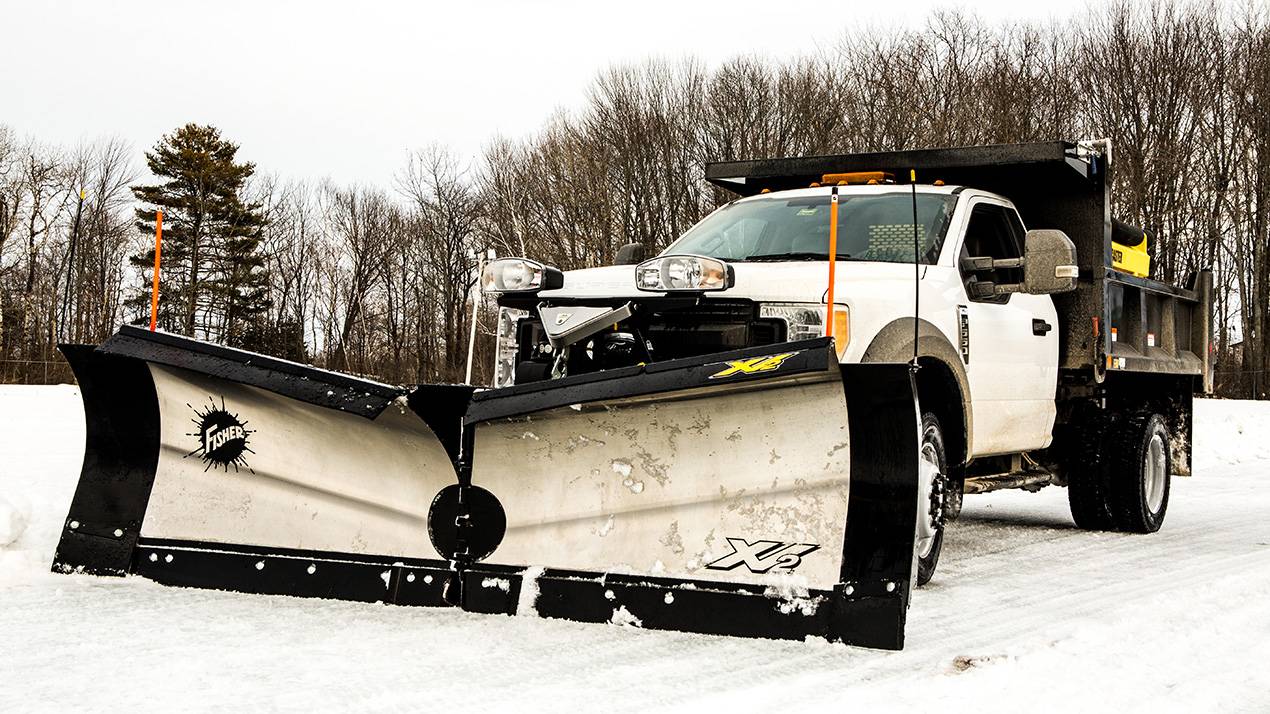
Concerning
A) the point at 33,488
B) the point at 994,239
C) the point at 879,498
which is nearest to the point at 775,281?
the point at 879,498

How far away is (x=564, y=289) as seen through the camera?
5.37 meters

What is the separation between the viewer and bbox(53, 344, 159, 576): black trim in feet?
16.8

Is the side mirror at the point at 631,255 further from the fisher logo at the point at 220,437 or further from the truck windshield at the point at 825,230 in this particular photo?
the fisher logo at the point at 220,437

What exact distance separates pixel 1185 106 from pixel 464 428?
Answer: 119 ft

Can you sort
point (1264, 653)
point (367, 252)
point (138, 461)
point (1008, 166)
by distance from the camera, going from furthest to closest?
1. point (367, 252)
2. point (1008, 166)
3. point (138, 461)
4. point (1264, 653)

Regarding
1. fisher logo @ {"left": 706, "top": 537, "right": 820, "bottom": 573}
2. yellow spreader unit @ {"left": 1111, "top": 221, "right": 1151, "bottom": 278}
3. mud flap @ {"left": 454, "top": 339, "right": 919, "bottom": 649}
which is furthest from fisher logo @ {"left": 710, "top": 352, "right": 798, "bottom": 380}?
yellow spreader unit @ {"left": 1111, "top": 221, "right": 1151, "bottom": 278}

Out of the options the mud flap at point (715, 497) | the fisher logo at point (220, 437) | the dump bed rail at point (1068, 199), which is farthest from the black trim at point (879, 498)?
the dump bed rail at point (1068, 199)

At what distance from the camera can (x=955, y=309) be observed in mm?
5750

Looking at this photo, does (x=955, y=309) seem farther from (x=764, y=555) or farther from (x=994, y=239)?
(x=764, y=555)

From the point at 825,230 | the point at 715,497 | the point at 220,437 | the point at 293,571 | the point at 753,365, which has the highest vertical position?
the point at 825,230

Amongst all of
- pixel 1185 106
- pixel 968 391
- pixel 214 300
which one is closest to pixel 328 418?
pixel 968 391

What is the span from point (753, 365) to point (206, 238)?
44041mm

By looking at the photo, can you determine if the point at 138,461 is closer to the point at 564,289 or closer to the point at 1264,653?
the point at 564,289

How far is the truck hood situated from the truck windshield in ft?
1.02
